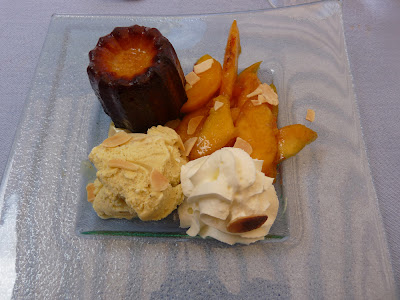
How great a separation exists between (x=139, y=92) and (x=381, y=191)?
1.22m

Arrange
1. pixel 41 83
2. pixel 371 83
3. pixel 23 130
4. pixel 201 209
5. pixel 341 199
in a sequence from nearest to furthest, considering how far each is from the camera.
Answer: pixel 201 209 < pixel 341 199 < pixel 23 130 < pixel 41 83 < pixel 371 83

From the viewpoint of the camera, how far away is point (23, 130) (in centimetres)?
143

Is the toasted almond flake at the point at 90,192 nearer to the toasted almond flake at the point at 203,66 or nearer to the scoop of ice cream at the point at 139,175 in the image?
the scoop of ice cream at the point at 139,175

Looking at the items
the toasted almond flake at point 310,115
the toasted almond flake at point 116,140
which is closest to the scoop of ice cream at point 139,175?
the toasted almond flake at point 116,140

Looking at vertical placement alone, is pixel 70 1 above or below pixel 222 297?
above

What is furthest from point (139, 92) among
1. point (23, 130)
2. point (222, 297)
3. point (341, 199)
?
point (341, 199)

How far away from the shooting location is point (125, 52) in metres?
1.24

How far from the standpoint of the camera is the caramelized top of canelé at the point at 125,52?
1188 millimetres

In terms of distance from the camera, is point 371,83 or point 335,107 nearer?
point 335,107

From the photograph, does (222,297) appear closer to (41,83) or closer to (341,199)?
(341,199)

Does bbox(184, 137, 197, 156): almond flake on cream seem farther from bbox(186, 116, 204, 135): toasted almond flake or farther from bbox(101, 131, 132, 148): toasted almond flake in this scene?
bbox(101, 131, 132, 148): toasted almond flake

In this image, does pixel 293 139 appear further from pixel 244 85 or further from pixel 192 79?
pixel 192 79

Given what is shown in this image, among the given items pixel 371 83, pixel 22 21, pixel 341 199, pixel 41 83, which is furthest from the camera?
pixel 22 21

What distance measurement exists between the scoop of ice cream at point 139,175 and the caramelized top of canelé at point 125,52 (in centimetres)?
25
